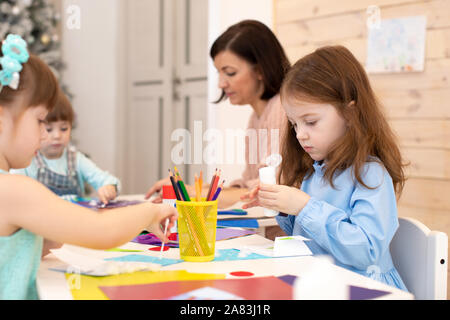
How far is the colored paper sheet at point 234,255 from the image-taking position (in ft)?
3.35

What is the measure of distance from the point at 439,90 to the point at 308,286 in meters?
1.77

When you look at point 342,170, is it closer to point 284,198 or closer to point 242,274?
point 284,198

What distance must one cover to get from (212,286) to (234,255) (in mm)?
238

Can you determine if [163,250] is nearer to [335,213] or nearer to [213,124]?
[335,213]

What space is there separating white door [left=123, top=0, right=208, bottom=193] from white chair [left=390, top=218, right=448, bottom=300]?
2730 millimetres

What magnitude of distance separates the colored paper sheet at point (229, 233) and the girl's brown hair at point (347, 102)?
0.25 meters

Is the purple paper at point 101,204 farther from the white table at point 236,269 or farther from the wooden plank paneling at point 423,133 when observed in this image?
the wooden plank paneling at point 423,133

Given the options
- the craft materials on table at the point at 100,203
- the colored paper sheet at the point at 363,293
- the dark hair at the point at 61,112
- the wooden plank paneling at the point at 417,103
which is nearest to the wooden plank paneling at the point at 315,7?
the wooden plank paneling at the point at 417,103

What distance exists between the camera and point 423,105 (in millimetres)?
2275

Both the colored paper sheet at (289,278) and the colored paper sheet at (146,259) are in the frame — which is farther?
the colored paper sheet at (146,259)

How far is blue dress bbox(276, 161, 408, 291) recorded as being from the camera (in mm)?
1074

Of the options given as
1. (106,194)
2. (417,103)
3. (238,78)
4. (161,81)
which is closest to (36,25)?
(161,81)

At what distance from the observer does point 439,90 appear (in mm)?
2223
